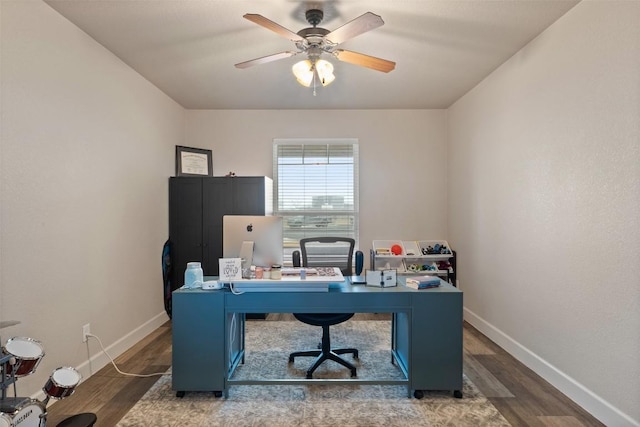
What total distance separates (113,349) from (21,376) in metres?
1.33

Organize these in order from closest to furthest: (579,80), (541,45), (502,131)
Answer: (579,80), (541,45), (502,131)

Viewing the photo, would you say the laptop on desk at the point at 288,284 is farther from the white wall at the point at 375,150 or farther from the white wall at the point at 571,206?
the white wall at the point at 375,150

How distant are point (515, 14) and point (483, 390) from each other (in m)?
2.69

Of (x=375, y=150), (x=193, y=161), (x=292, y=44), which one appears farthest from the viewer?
(x=375, y=150)

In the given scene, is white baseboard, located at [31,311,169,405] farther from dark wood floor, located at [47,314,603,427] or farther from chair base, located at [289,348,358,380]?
chair base, located at [289,348,358,380]

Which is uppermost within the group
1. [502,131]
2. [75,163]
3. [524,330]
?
[502,131]

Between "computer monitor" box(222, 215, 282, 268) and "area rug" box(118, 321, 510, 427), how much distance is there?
0.94m

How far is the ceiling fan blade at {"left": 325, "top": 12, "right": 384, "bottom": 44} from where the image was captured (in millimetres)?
1877

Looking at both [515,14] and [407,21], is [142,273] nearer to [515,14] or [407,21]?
[407,21]

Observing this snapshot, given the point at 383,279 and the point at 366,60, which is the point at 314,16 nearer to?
the point at 366,60

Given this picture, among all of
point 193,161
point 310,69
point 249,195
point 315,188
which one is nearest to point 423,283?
point 310,69

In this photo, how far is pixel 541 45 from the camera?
2.63 metres

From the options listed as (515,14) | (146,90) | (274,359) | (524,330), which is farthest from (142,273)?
(515,14)

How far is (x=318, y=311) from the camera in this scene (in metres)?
2.29
